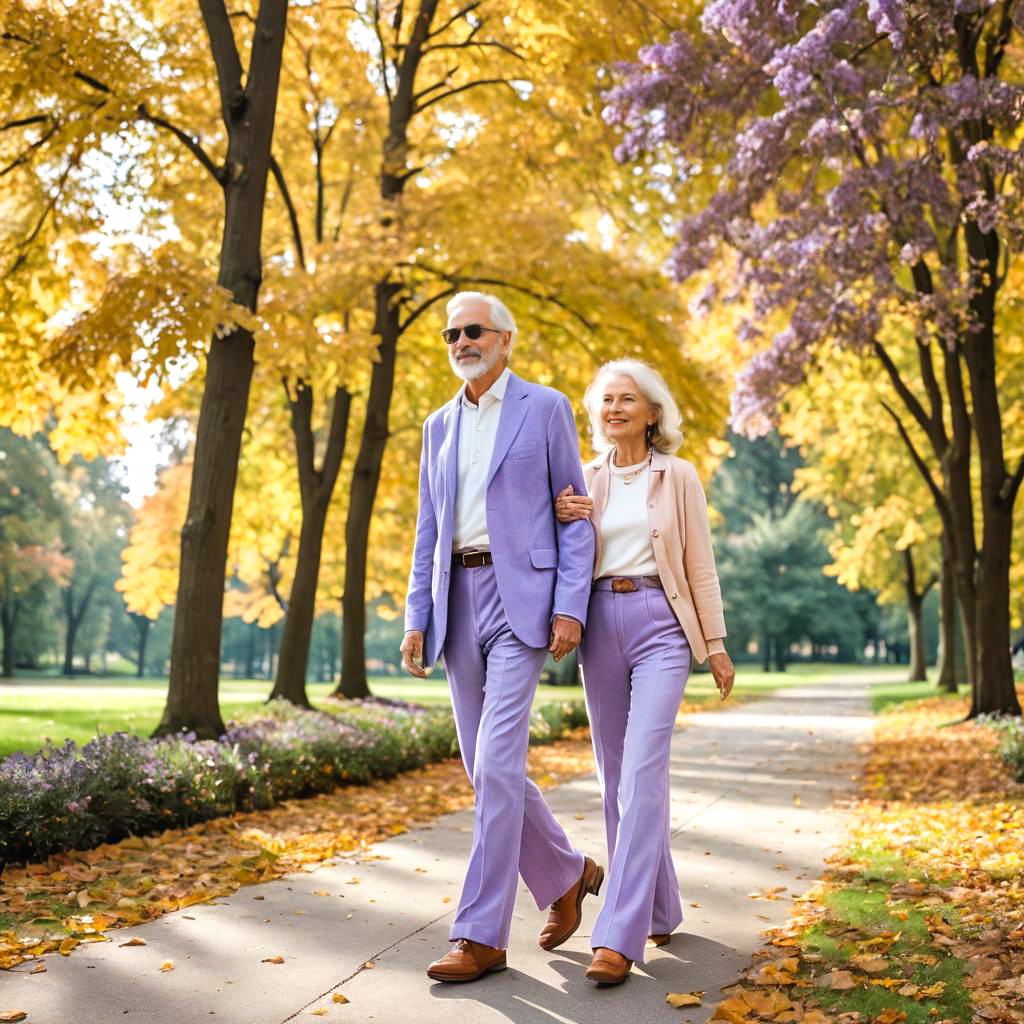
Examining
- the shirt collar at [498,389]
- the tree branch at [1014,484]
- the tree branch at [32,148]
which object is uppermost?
the tree branch at [32,148]

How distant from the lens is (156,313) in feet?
28.6

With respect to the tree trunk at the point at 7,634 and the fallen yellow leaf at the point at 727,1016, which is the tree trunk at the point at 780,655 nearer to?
the tree trunk at the point at 7,634

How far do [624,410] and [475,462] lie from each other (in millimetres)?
640

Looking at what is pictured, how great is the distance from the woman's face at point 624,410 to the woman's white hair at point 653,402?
0.02 metres

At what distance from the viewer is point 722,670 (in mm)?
4504

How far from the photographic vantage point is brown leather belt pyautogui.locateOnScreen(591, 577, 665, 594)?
14.5 feet

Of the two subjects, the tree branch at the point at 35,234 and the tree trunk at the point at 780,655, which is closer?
the tree branch at the point at 35,234

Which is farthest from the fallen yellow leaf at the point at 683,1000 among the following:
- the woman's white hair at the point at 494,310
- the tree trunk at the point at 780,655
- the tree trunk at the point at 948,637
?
the tree trunk at the point at 780,655

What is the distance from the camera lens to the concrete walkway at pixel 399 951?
12.3 ft

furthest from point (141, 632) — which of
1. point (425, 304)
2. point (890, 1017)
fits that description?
point (890, 1017)

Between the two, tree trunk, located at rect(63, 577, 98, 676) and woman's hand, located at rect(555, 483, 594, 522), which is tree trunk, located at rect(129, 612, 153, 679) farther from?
woman's hand, located at rect(555, 483, 594, 522)

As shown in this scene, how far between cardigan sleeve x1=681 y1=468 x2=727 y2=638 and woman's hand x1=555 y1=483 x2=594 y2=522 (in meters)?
0.41

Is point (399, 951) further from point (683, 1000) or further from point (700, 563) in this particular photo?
point (700, 563)

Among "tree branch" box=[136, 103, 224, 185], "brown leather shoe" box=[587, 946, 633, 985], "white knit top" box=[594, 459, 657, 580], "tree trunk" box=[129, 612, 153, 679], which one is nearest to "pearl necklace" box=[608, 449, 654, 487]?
"white knit top" box=[594, 459, 657, 580]
